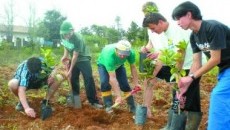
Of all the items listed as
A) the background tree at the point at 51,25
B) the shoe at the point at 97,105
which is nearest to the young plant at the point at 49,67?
the shoe at the point at 97,105

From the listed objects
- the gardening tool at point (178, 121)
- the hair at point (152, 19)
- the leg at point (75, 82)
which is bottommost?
the gardening tool at point (178, 121)

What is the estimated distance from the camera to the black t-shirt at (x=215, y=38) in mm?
3316

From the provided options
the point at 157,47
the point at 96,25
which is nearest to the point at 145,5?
the point at 157,47

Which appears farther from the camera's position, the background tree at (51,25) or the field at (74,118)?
the background tree at (51,25)

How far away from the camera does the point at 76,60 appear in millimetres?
6270

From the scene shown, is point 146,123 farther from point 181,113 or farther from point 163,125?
point 181,113

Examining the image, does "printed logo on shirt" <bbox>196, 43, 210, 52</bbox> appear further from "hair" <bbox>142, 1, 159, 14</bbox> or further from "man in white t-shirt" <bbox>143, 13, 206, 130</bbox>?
"hair" <bbox>142, 1, 159, 14</bbox>

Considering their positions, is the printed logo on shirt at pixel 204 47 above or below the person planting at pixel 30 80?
above

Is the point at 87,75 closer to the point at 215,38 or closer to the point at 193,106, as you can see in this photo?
the point at 193,106

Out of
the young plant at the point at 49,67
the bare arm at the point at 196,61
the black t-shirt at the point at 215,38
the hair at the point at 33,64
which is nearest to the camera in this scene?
the black t-shirt at the point at 215,38

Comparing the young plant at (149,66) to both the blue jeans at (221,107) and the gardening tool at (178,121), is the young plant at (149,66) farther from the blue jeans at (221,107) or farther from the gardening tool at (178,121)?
the blue jeans at (221,107)

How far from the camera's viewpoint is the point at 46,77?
583 centimetres

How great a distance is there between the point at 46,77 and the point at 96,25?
106ft

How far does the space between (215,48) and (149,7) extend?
207cm
